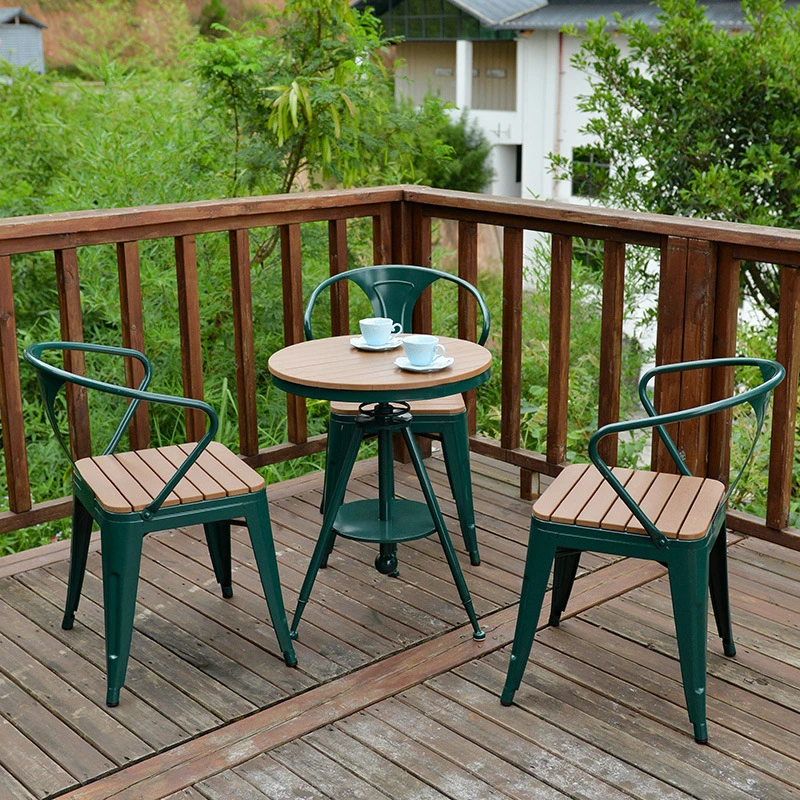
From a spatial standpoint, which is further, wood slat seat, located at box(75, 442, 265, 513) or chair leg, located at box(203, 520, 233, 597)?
chair leg, located at box(203, 520, 233, 597)

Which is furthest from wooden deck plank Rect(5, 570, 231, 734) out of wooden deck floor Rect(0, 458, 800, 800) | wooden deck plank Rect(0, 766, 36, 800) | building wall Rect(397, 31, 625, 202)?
building wall Rect(397, 31, 625, 202)

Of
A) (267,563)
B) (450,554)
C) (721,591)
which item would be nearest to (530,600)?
(450,554)

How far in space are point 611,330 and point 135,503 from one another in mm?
1604

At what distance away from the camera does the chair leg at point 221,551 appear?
296cm

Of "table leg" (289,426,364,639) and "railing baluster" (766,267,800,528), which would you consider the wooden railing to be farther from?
"table leg" (289,426,364,639)

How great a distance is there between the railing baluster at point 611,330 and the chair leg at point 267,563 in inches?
51.0

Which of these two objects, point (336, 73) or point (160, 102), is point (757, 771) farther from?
point (160, 102)

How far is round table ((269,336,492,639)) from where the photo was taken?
2.68 metres

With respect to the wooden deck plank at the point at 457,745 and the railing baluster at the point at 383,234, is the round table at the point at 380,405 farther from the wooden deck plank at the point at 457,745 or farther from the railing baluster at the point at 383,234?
the railing baluster at the point at 383,234

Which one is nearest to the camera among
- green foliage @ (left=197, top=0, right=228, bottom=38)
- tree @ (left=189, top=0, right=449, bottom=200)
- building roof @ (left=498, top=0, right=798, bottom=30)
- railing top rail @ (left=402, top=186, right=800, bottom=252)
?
railing top rail @ (left=402, top=186, right=800, bottom=252)

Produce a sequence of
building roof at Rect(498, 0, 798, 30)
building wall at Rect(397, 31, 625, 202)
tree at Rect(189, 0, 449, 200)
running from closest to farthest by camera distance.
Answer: tree at Rect(189, 0, 449, 200) → building roof at Rect(498, 0, 798, 30) → building wall at Rect(397, 31, 625, 202)

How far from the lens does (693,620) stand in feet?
7.56

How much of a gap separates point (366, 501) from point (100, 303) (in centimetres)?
257

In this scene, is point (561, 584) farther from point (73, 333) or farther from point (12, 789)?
point (73, 333)
